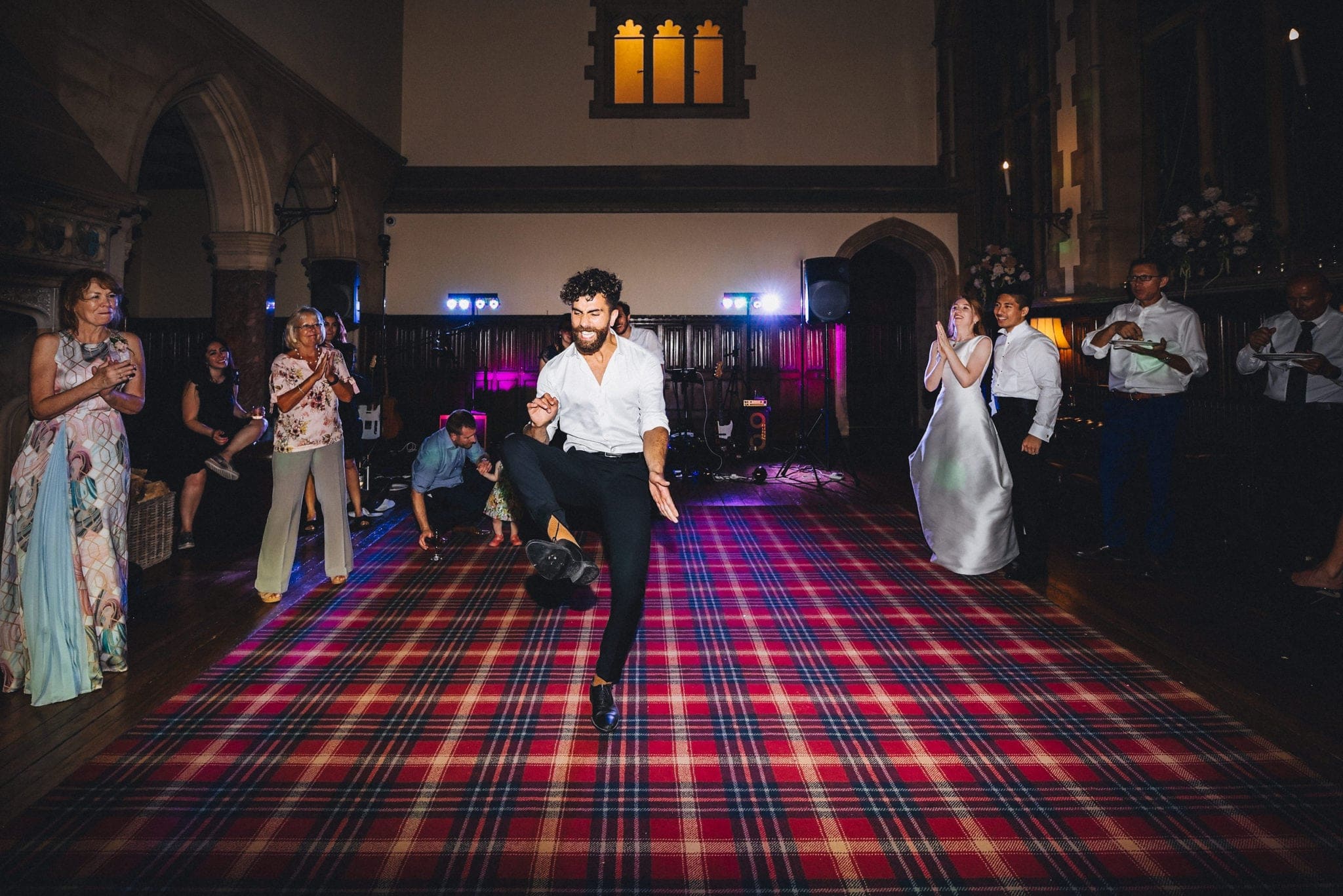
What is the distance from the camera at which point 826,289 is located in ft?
26.0

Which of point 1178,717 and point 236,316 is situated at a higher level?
point 236,316

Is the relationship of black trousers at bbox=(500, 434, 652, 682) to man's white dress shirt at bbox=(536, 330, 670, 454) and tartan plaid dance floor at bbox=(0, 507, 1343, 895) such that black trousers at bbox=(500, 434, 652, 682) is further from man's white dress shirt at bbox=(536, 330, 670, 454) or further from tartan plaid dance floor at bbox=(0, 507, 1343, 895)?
tartan plaid dance floor at bbox=(0, 507, 1343, 895)

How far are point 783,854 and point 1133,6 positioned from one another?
8.75 metres

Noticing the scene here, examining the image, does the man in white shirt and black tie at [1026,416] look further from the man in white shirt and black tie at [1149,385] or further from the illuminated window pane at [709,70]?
the illuminated window pane at [709,70]

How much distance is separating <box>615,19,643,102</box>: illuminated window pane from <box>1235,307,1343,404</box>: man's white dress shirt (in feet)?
32.3

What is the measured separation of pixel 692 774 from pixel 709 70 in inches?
566

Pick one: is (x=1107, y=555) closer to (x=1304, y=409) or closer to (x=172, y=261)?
(x=1304, y=409)

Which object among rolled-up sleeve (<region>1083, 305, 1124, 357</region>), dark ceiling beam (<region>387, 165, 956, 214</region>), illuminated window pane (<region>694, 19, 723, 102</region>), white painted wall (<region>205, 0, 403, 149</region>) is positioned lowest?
rolled-up sleeve (<region>1083, 305, 1124, 357</region>)

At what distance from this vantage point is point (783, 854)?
1817 millimetres

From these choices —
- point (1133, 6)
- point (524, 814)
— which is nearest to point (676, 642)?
point (524, 814)

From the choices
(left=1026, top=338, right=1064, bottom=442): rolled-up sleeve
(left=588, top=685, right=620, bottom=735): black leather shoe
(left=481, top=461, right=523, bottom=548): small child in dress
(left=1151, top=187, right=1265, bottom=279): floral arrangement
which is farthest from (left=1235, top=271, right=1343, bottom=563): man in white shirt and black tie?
(left=481, top=461, right=523, bottom=548): small child in dress

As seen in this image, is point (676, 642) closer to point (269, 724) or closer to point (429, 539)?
point (269, 724)

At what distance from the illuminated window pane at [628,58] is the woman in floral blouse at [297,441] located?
360 inches

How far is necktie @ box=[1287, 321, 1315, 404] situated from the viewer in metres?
3.87
